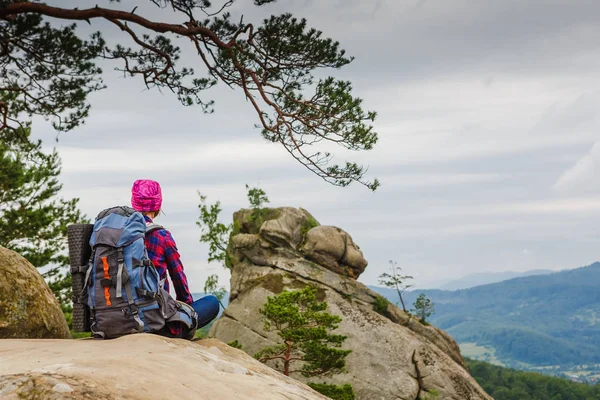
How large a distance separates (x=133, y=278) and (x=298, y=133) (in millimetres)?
9696

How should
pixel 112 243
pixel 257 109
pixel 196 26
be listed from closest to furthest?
pixel 112 243, pixel 196 26, pixel 257 109

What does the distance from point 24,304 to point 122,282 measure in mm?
2761

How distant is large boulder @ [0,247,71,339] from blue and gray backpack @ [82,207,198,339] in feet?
6.78

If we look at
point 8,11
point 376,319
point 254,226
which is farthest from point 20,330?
point 254,226

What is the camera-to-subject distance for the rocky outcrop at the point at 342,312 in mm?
29406

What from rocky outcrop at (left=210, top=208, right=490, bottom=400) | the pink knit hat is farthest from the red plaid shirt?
rocky outcrop at (left=210, top=208, right=490, bottom=400)

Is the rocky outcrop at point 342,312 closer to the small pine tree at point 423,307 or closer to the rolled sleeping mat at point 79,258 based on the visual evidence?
the small pine tree at point 423,307

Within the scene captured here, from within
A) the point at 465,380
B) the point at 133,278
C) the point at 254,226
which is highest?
the point at 254,226

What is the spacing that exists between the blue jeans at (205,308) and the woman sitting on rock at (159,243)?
14.2 inches

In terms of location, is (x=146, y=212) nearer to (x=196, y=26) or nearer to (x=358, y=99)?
(x=196, y=26)

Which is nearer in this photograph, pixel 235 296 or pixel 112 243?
pixel 112 243

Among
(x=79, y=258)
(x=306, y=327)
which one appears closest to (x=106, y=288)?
(x=79, y=258)

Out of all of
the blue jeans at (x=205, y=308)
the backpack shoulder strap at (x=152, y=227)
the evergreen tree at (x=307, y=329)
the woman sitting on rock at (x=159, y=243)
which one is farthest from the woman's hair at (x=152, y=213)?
the evergreen tree at (x=307, y=329)

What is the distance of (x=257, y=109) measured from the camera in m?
14.6
